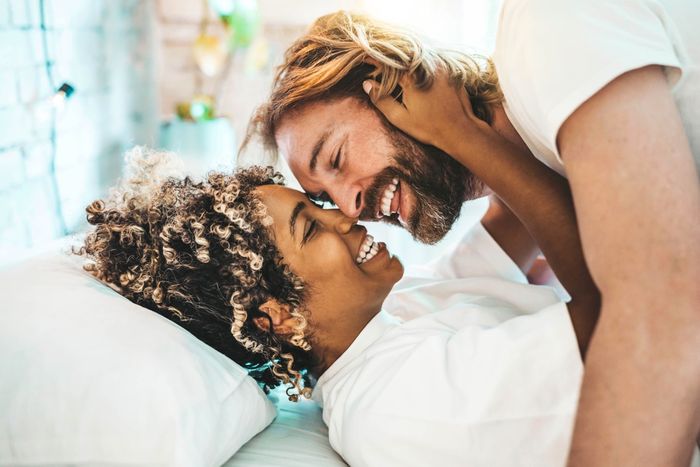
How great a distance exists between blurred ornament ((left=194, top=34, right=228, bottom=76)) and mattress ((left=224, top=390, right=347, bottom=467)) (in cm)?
225

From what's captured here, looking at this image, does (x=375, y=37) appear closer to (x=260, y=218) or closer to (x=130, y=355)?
(x=260, y=218)

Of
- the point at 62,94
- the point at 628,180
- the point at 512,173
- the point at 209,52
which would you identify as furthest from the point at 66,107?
the point at 628,180

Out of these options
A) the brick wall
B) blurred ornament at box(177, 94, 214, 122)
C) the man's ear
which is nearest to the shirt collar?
the man's ear

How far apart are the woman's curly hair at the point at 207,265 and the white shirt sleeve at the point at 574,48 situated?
0.65 m

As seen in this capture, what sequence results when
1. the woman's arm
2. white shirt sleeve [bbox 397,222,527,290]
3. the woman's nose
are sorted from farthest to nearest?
white shirt sleeve [bbox 397,222,527,290]
the woman's nose
the woman's arm

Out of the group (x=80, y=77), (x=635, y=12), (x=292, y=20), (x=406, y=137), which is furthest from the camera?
(x=292, y=20)

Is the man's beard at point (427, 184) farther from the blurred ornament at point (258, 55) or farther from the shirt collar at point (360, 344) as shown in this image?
the blurred ornament at point (258, 55)

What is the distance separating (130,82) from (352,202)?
192cm

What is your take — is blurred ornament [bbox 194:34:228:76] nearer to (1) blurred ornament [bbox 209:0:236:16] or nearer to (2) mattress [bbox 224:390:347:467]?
(1) blurred ornament [bbox 209:0:236:16]

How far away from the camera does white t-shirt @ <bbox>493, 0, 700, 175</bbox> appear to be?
102cm

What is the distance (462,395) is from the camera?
1184 millimetres

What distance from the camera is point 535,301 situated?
1628 millimetres

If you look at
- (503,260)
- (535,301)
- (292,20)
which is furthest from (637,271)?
(292,20)

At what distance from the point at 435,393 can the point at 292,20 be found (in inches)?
103
